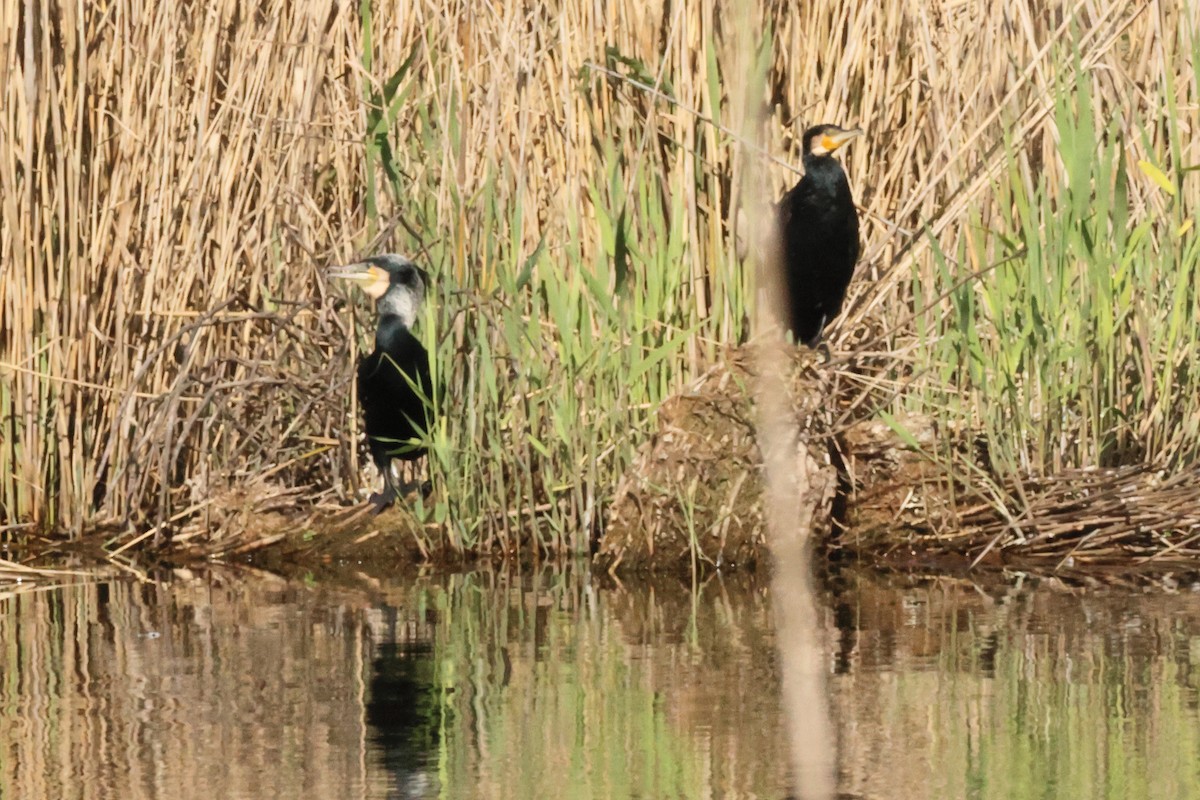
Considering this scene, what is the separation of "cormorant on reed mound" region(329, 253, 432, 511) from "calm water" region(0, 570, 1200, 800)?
48 cm

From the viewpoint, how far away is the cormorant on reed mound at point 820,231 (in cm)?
508

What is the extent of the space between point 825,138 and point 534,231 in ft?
2.69

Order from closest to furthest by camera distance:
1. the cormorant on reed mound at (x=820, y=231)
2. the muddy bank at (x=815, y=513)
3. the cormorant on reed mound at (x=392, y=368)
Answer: the muddy bank at (x=815, y=513), the cormorant on reed mound at (x=392, y=368), the cormorant on reed mound at (x=820, y=231)

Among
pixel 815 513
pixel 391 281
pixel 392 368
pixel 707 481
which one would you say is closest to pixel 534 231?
pixel 391 281

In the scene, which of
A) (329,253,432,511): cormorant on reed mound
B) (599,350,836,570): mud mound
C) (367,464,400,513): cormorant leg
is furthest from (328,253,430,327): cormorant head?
(599,350,836,570): mud mound

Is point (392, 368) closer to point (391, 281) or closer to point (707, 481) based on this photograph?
point (391, 281)

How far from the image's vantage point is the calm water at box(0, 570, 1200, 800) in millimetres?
2566

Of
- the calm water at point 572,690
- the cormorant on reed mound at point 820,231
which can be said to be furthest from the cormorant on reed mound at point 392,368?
the cormorant on reed mound at point 820,231

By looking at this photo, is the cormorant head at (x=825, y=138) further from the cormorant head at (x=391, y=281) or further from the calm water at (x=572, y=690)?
the calm water at (x=572, y=690)

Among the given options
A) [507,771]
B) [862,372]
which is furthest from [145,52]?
[507,771]

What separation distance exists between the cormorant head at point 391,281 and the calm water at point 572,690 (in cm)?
78

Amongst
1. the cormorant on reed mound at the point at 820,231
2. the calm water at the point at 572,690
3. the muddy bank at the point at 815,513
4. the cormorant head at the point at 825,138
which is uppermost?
the cormorant head at the point at 825,138

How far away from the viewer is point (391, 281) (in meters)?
4.89

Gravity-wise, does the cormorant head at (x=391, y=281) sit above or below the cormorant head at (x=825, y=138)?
below
